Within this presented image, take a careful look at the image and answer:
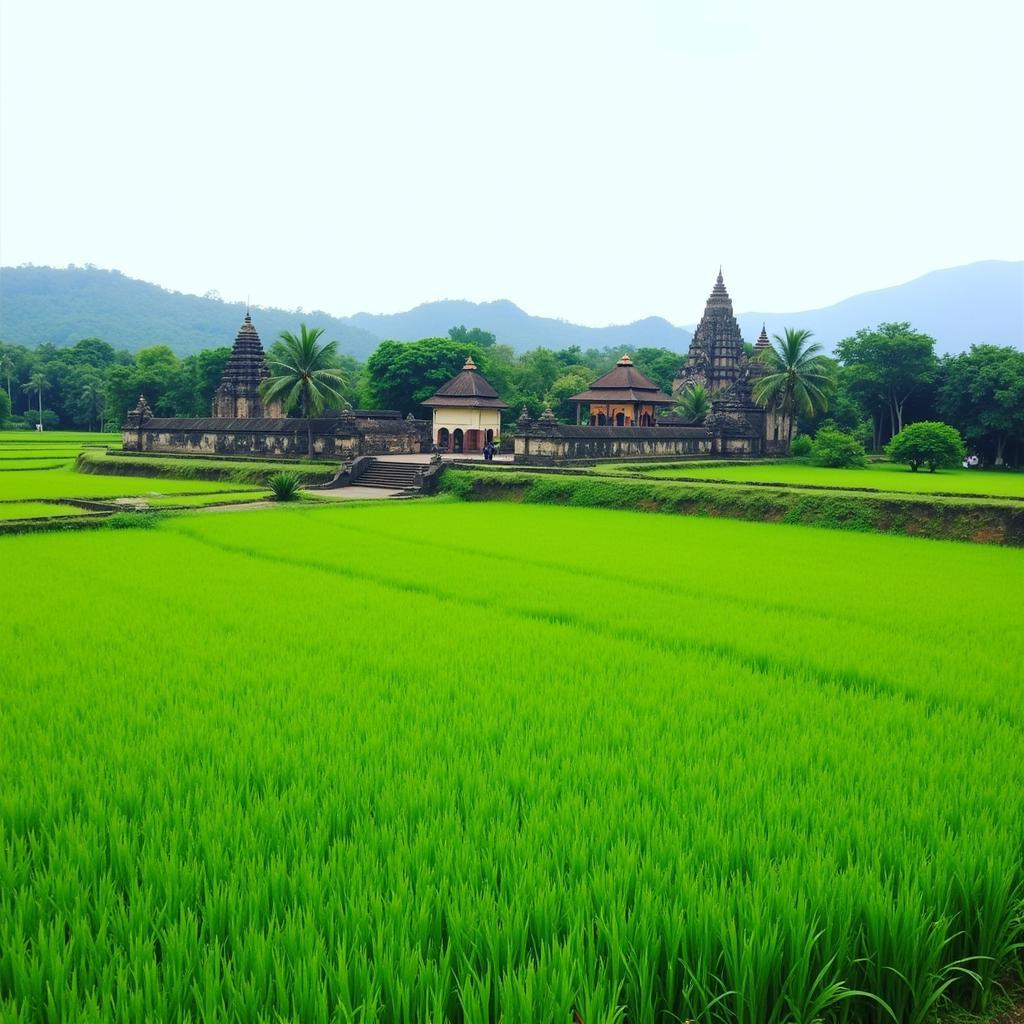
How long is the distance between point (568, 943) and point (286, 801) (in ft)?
6.71

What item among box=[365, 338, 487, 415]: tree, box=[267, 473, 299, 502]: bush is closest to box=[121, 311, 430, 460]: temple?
box=[365, 338, 487, 415]: tree

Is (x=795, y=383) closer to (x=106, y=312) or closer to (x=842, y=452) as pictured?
(x=842, y=452)

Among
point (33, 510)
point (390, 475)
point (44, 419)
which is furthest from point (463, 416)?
point (44, 419)

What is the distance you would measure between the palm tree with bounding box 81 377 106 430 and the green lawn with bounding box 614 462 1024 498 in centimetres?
5714

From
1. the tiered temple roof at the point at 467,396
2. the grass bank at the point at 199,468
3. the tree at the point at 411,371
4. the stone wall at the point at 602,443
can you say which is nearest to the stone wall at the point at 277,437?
the tiered temple roof at the point at 467,396

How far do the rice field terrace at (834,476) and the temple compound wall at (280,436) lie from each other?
1111 centimetres

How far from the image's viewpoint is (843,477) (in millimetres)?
30844

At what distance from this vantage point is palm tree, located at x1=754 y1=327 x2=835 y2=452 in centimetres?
4225

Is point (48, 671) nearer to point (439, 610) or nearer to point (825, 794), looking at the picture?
point (439, 610)

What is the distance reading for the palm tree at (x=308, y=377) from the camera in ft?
124

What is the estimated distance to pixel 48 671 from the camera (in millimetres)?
7531

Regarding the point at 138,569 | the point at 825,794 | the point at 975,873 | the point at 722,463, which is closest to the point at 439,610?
the point at 138,569

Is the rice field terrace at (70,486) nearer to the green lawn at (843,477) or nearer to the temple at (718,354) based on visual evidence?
the green lawn at (843,477)

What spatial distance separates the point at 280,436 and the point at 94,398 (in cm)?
4548
